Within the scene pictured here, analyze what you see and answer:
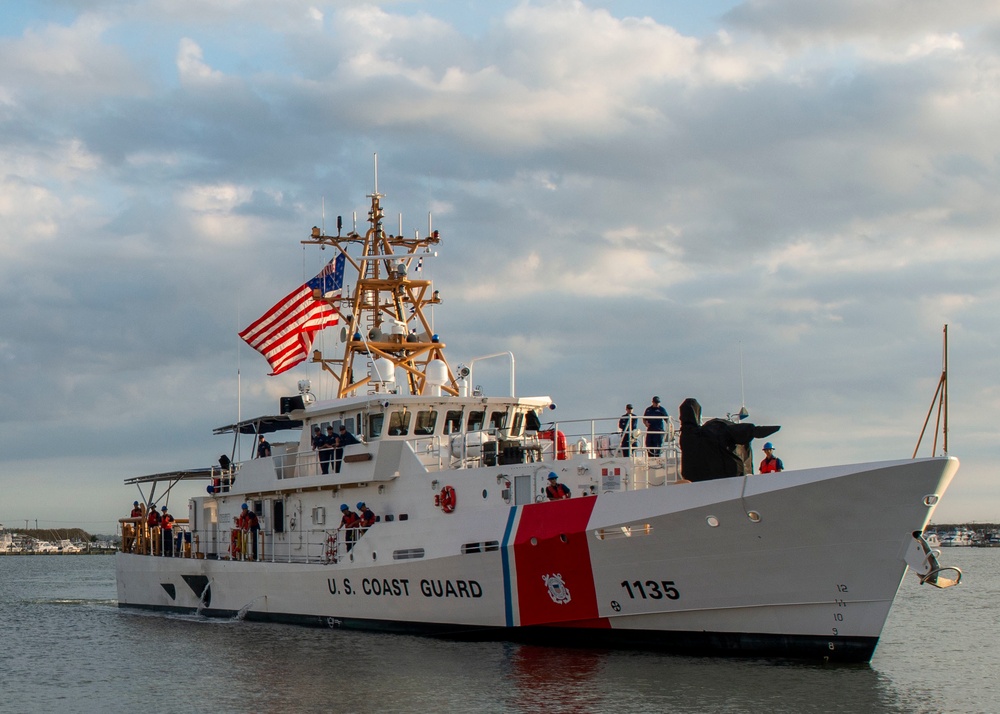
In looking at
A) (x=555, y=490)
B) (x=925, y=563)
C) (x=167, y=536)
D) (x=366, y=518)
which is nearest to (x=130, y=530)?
(x=167, y=536)

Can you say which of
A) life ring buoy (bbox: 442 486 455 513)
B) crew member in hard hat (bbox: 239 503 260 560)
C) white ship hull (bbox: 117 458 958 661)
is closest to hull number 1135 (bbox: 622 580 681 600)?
white ship hull (bbox: 117 458 958 661)

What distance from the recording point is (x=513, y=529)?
18.8 metres

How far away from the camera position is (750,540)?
16.9 metres

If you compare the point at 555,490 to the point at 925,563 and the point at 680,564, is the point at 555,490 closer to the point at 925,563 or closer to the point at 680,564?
the point at 680,564

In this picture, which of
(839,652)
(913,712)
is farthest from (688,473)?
(913,712)

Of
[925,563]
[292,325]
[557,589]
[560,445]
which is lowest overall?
[557,589]

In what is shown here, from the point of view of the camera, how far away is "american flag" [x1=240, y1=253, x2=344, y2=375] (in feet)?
83.4

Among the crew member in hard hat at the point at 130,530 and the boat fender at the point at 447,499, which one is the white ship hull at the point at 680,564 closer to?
the boat fender at the point at 447,499

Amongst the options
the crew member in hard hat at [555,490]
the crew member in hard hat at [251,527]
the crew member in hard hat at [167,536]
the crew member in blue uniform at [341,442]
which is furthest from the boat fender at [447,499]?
the crew member in hard hat at [167,536]

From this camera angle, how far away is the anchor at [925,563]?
52.6 feet

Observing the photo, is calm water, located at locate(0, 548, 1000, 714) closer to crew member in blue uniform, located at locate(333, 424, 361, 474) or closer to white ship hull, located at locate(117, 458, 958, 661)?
white ship hull, located at locate(117, 458, 958, 661)

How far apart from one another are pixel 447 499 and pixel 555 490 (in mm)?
2389

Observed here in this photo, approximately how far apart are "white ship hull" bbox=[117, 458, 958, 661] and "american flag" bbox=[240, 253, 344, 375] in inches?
237

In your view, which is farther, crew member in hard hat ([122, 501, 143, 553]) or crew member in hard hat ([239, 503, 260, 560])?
crew member in hard hat ([122, 501, 143, 553])
